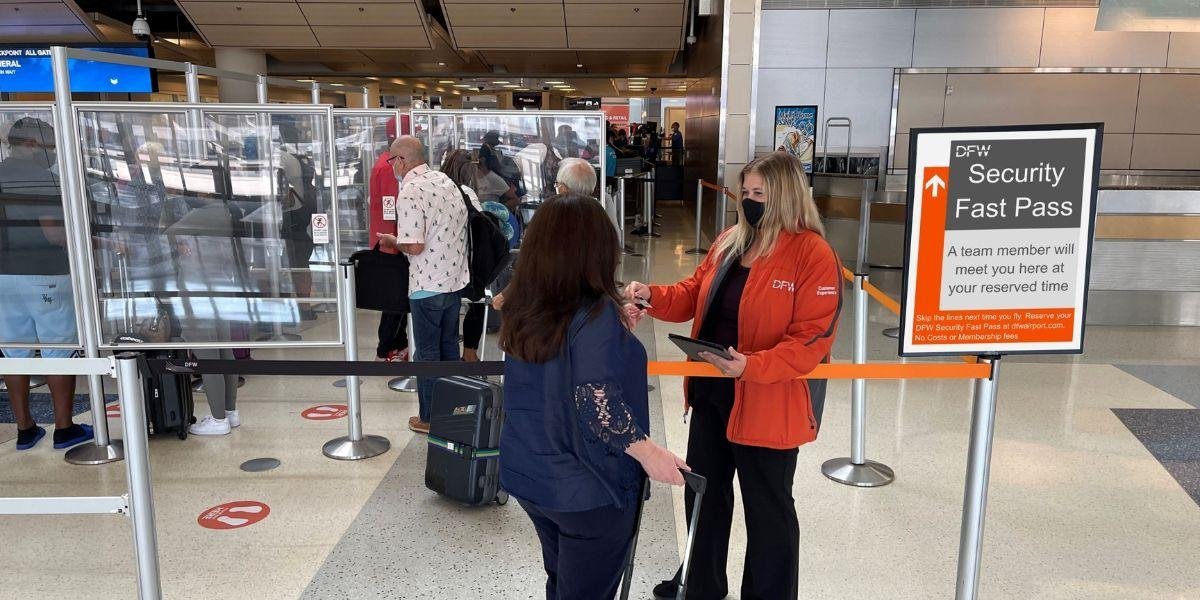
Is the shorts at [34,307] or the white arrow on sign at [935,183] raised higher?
the white arrow on sign at [935,183]

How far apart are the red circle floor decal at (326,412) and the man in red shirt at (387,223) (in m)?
0.43

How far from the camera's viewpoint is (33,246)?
4258 millimetres

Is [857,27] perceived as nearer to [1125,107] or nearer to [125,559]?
[1125,107]

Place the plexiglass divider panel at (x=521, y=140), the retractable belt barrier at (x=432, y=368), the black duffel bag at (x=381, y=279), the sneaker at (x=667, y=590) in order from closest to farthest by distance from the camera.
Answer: the retractable belt barrier at (x=432, y=368)
the sneaker at (x=667, y=590)
the black duffel bag at (x=381, y=279)
the plexiglass divider panel at (x=521, y=140)

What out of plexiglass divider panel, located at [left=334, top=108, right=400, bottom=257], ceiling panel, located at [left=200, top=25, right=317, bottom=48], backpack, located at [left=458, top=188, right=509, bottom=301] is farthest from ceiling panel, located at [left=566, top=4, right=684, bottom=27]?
backpack, located at [left=458, top=188, right=509, bottom=301]

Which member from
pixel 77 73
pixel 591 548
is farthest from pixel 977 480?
pixel 77 73

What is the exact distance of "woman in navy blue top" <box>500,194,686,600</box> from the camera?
1.83 meters

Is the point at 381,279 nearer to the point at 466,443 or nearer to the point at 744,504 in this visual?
Result: the point at 466,443

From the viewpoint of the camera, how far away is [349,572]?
3.15m

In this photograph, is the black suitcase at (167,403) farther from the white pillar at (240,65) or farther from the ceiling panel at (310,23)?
the white pillar at (240,65)

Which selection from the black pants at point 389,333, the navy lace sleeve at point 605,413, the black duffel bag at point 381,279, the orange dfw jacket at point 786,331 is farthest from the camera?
the black pants at point 389,333

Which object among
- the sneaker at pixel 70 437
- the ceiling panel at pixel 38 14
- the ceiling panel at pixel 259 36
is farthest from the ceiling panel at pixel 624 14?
the sneaker at pixel 70 437

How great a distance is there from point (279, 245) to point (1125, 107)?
11.9 m

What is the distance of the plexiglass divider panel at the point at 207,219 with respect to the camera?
14.0 ft
